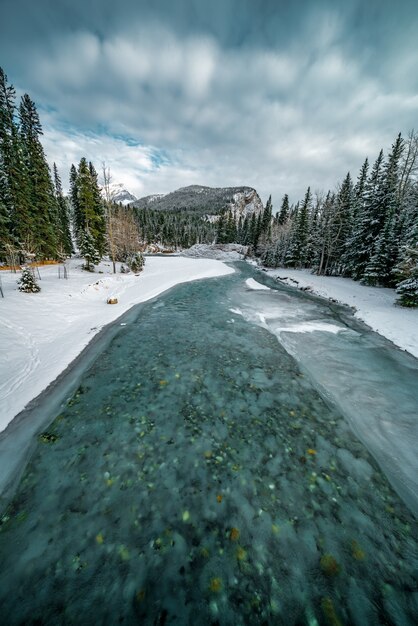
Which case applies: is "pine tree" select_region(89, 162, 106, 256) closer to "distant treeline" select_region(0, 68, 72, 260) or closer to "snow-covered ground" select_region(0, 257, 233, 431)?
"distant treeline" select_region(0, 68, 72, 260)

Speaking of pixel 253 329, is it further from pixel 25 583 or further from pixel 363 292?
pixel 363 292

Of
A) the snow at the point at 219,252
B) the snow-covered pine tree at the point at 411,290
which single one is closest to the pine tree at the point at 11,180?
the snow-covered pine tree at the point at 411,290

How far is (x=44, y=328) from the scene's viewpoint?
1011cm

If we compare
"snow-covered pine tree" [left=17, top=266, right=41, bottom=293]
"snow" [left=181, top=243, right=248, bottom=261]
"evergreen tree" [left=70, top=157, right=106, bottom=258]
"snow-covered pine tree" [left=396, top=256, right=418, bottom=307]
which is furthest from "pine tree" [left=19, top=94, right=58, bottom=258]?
"snow" [left=181, top=243, right=248, bottom=261]

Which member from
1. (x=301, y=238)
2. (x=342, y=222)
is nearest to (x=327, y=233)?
(x=342, y=222)

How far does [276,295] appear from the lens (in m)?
20.6

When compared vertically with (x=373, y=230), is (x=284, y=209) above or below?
above

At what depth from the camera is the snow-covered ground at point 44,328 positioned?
21.9ft

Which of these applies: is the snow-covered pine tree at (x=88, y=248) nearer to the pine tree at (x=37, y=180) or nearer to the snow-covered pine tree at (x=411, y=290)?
the pine tree at (x=37, y=180)

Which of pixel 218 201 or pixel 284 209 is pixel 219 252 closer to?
pixel 284 209

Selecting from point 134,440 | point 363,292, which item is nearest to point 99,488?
point 134,440

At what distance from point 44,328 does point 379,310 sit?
1916 centimetres

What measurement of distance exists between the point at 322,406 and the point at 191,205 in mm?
176136

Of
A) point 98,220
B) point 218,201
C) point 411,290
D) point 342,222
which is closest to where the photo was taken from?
point 411,290
